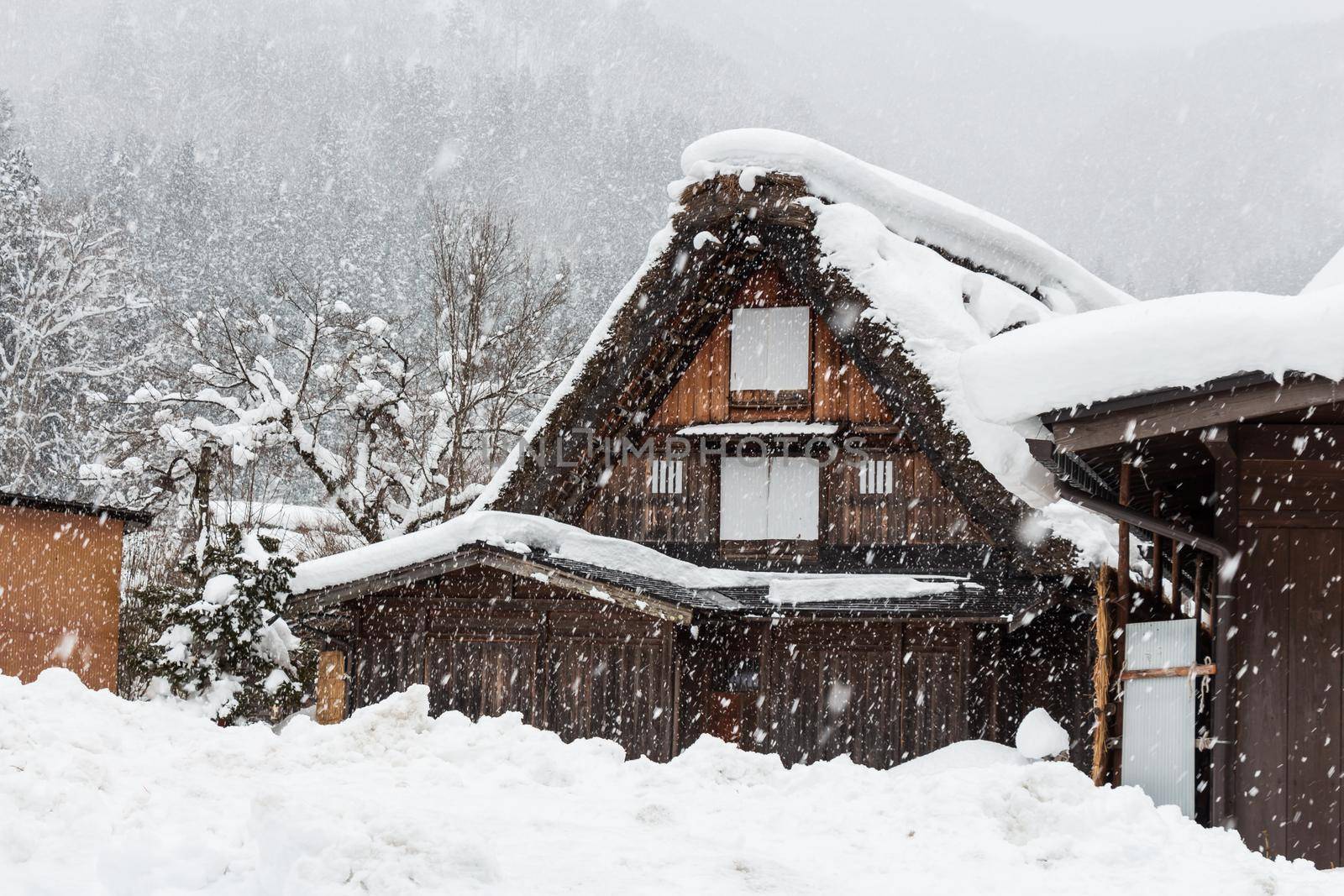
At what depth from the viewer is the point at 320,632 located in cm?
1373

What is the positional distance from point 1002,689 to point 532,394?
11038 mm

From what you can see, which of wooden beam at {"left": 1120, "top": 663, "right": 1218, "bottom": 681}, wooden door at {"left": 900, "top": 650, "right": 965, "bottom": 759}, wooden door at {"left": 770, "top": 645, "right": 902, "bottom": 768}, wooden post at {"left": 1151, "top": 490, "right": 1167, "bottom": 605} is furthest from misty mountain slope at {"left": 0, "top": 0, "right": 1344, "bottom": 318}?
wooden beam at {"left": 1120, "top": 663, "right": 1218, "bottom": 681}

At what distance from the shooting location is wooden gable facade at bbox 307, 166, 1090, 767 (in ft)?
40.1

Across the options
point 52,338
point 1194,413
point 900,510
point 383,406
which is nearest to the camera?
point 1194,413

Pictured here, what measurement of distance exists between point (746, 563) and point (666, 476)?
129 cm

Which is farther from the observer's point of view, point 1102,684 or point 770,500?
point 770,500

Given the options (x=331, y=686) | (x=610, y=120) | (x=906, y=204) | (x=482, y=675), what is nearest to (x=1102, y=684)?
(x=482, y=675)

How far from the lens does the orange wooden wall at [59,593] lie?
1492 cm

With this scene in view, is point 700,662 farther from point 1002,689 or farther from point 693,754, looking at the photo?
point 693,754

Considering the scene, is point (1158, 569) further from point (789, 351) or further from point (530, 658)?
point (530, 658)

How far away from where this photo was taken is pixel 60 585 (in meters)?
15.8

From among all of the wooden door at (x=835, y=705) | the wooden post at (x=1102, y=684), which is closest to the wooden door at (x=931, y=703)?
the wooden door at (x=835, y=705)

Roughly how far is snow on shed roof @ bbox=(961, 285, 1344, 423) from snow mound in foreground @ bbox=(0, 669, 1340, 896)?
150cm

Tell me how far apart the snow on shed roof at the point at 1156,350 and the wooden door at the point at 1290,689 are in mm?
870
